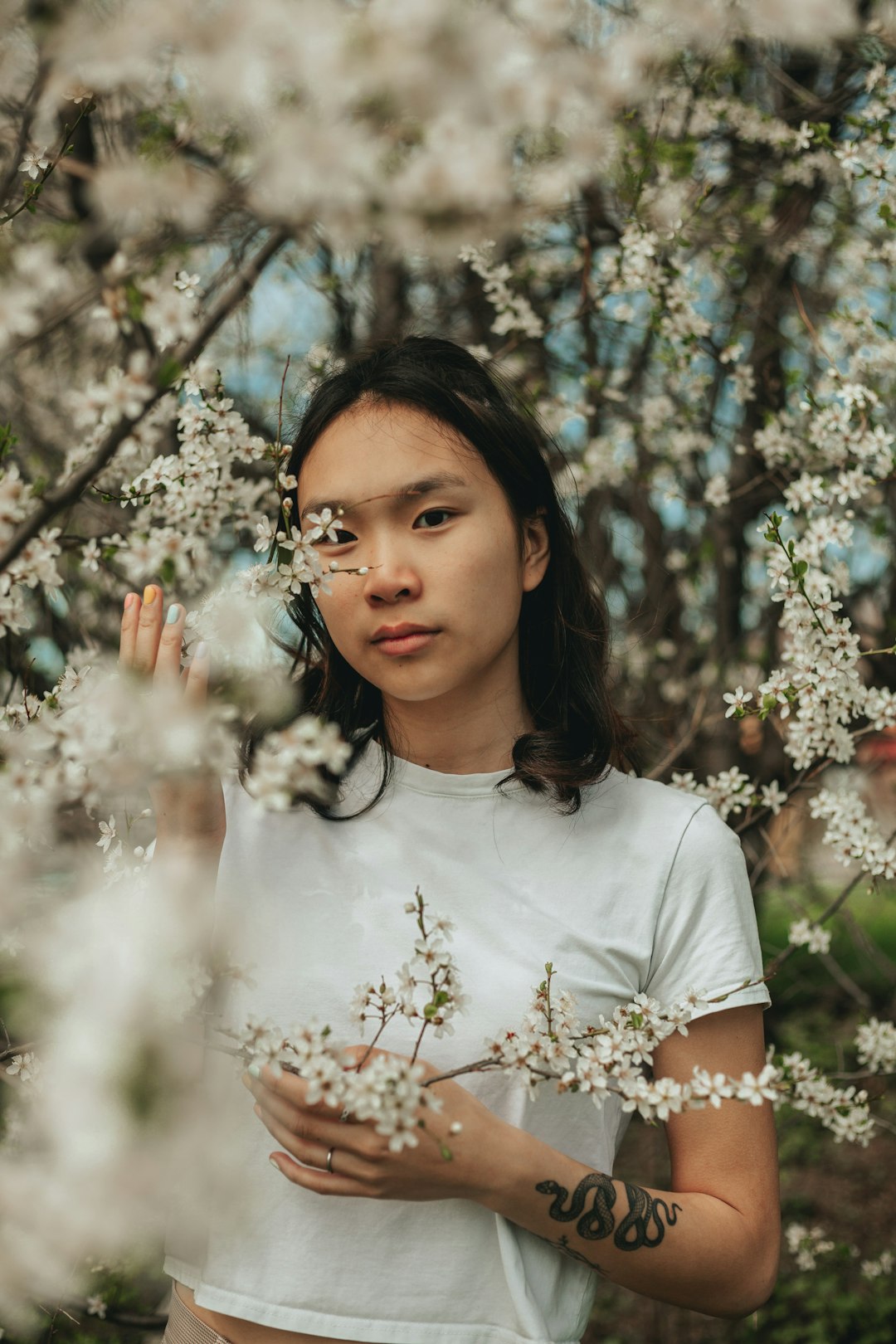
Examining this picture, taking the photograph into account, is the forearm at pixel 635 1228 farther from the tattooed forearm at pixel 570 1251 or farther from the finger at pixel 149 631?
the finger at pixel 149 631

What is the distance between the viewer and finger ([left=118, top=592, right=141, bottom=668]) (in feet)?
4.18

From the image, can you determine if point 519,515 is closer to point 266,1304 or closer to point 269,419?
point 266,1304

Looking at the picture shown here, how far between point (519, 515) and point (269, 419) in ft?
5.20

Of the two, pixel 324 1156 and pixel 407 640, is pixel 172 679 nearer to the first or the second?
pixel 407 640

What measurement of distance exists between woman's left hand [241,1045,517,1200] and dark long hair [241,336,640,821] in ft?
1.49

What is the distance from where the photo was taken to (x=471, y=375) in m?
1.70

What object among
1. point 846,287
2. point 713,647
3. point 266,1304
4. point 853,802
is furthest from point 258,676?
point 846,287

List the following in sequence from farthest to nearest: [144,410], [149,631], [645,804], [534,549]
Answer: [534,549] < [645,804] < [149,631] < [144,410]

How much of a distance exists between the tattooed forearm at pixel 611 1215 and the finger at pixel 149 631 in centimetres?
77

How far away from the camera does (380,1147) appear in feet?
3.85

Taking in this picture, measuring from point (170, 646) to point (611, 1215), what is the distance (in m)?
0.85

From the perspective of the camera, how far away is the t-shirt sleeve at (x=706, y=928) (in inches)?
56.2

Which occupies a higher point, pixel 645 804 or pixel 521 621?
pixel 521 621

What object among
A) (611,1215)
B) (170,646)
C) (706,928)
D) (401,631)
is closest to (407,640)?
(401,631)
